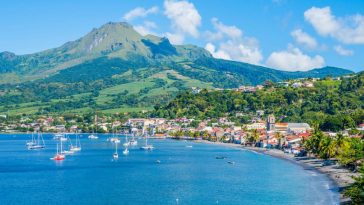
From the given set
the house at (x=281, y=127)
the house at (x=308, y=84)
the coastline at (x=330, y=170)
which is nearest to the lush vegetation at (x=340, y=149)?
the coastline at (x=330, y=170)

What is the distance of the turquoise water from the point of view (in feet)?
162

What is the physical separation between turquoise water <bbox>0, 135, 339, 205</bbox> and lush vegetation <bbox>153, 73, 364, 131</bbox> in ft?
125

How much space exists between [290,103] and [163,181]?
9150 cm

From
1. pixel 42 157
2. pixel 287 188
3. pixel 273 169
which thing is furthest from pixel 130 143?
pixel 287 188

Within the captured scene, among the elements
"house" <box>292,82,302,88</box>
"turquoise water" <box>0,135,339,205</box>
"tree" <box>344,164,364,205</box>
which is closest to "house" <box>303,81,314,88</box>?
"house" <box>292,82,302,88</box>

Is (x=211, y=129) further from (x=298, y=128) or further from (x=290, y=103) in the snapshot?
(x=298, y=128)

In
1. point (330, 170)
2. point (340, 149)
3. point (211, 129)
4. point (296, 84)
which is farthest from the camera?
point (296, 84)

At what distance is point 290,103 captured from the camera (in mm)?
147500

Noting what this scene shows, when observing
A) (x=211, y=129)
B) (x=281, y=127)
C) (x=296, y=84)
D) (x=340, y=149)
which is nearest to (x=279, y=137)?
(x=281, y=127)

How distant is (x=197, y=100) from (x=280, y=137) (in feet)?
202

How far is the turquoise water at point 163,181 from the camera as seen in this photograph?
162 ft

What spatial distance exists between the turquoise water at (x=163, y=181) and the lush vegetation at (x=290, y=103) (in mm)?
38107

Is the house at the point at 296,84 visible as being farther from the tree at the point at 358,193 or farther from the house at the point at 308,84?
the tree at the point at 358,193

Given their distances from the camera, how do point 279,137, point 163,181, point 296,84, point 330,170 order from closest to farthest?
point 163,181 → point 330,170 → point 279,137 → point 296,84
